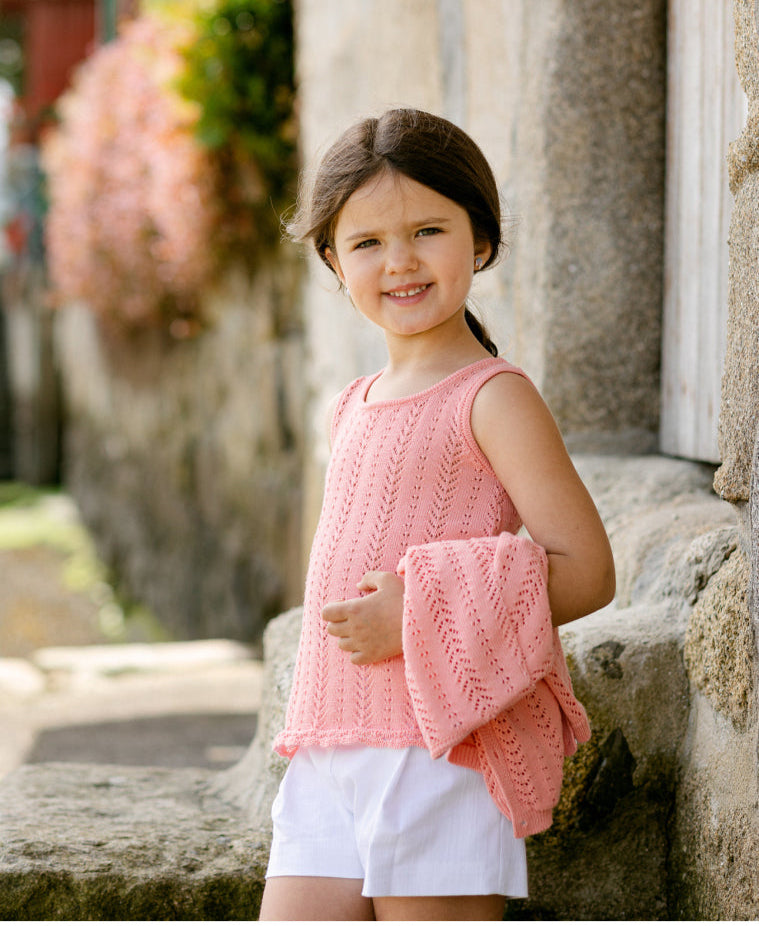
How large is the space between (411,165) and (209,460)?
570 cm

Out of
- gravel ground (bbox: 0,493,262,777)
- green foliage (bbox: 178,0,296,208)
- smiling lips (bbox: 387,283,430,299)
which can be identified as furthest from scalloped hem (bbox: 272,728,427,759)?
green foliage (bbox: 178,0,296,208)

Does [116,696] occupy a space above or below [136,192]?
below

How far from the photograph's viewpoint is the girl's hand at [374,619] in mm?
1411

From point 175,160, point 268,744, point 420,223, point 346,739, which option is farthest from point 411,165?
point 175,160

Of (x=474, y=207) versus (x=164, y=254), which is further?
(x=164, y=254)

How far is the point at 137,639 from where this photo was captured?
7805 mm

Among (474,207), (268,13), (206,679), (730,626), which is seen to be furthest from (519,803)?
(268,13)

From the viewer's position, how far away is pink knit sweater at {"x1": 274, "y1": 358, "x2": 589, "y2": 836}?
1.37m

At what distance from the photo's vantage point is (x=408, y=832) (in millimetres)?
1396

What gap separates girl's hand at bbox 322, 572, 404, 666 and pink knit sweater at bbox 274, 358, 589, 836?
0.03 metres

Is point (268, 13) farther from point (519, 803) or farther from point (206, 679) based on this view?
point (519, 803)

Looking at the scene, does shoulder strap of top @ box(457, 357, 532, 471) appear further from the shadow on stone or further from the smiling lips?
the shadow on stone

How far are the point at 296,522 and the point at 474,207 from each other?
13.4 feet

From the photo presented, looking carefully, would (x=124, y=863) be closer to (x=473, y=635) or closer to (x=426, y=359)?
(x=473, y=635)
